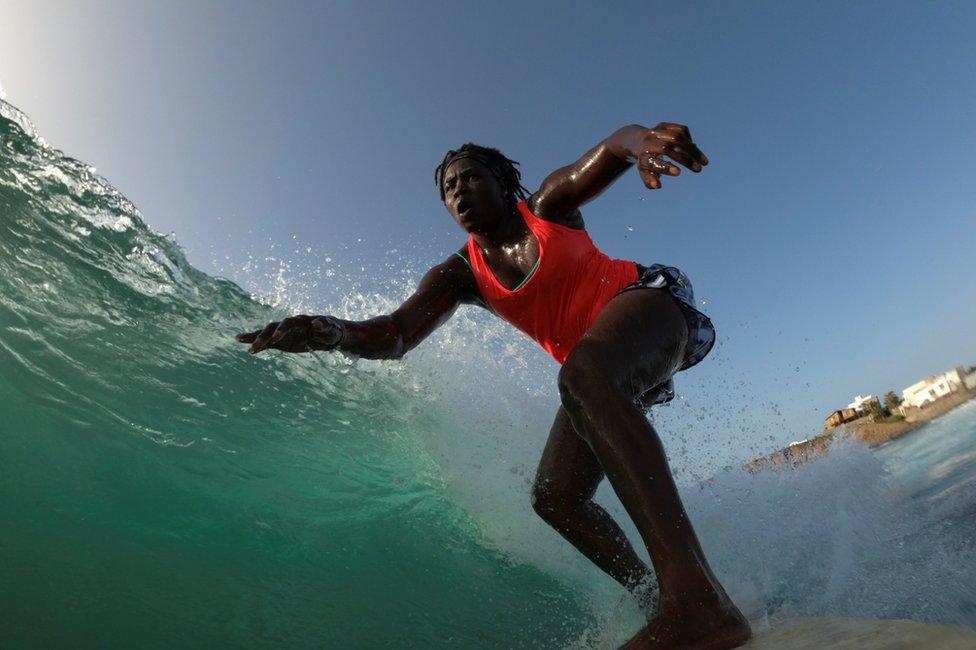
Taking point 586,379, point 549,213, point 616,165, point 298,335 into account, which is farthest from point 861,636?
point 298,335

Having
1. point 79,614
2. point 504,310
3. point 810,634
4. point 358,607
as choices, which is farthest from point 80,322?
point 810,634

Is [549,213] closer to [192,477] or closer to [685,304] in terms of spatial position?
[685,304]

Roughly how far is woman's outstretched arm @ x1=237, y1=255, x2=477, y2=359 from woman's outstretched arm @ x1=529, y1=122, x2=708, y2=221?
563mm

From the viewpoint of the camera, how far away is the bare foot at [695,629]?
1.26 metres

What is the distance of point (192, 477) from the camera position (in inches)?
208

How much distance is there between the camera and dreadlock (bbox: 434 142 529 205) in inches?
103

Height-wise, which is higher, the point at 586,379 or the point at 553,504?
the point at 586,379

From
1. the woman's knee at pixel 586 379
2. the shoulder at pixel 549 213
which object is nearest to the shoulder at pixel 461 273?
the shoulder at pixel 549 213

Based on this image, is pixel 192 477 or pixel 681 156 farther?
pixel 192 477

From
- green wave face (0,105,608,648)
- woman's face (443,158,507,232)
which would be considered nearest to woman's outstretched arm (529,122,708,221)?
woman's face (443,158,507,232)

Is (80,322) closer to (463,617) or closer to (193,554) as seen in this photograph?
(193,554)

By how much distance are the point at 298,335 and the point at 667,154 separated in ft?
4.64

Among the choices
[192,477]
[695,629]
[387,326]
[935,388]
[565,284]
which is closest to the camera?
[695,629]

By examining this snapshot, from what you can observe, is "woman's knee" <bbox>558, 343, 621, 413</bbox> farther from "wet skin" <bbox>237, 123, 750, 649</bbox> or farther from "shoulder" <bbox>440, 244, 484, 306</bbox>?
"shoulder" <bbox>440, 244, 484, 306</bbox>
